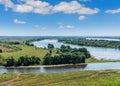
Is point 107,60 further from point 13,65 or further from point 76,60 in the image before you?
point 13,65

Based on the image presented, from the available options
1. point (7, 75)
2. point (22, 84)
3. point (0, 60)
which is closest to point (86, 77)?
point (22, 84)

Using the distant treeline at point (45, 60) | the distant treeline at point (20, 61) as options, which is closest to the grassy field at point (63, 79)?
the distant treeline at point (20, 61)

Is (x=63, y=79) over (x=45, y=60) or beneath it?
beneath

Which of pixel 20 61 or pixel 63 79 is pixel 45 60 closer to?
pixel 20 61

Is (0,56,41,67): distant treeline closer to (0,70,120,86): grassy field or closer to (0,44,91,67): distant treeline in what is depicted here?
(0,44,91,67): distant treeline

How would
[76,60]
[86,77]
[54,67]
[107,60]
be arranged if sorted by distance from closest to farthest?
[86,77], [54,67], [76,60], [107,60]

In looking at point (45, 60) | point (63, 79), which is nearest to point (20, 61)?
point (45, 60)

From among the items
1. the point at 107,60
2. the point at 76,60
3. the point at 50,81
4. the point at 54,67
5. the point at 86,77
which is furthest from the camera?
the point at 107,60

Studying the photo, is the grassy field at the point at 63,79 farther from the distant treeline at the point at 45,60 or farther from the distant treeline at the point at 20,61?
the distant treeline at the point at 45,60

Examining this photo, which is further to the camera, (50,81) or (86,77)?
(86,77)

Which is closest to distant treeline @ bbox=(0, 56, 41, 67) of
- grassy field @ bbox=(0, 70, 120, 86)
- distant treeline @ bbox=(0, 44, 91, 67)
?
distant treeline @ bbox=(0, 44, 91, 67)
